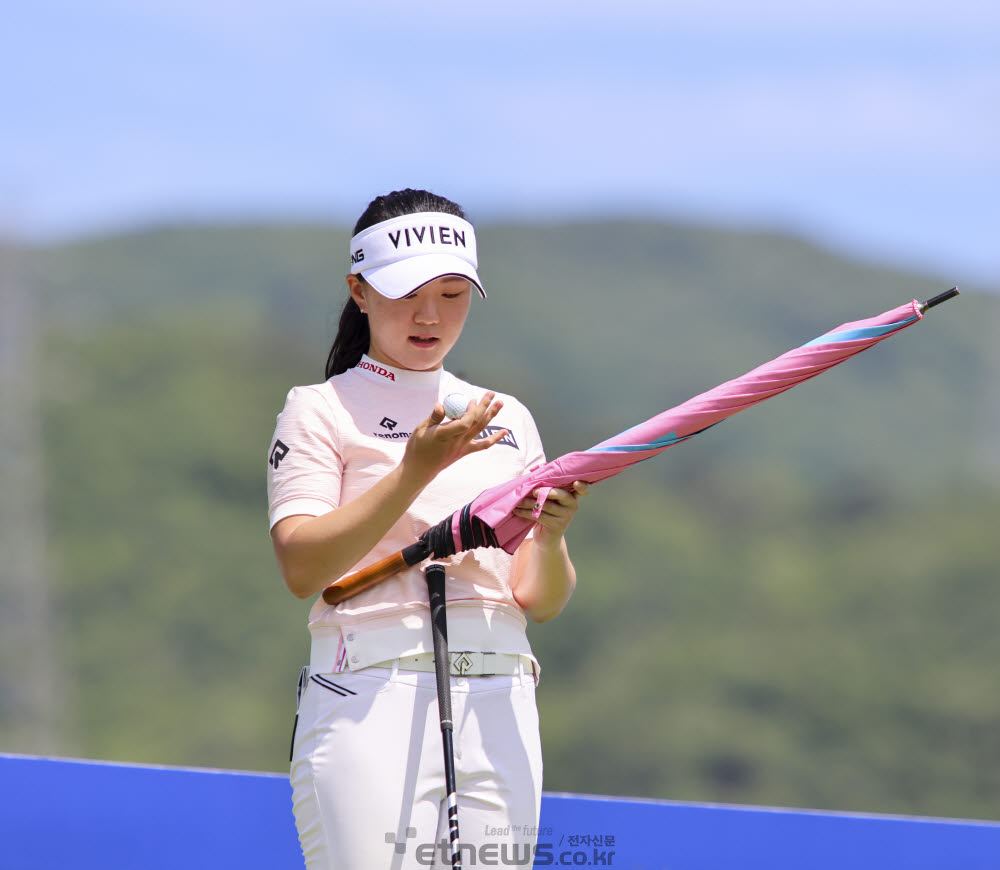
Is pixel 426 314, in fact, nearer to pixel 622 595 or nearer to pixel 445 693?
pixel 445 693

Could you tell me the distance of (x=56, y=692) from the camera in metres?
33.6

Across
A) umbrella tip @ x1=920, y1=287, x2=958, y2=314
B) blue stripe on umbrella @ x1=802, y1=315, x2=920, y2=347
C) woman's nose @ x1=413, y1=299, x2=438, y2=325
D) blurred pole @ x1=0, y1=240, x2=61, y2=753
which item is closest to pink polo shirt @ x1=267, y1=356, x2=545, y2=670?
woman's nose @ x1=413, y1=299, x2=438, y2=325

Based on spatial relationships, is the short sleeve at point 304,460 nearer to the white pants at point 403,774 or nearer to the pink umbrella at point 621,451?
the pink umbrella at point 621,451

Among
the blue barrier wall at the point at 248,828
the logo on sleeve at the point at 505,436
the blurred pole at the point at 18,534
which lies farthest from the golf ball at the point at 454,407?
the blurred pole at the point at 18,534

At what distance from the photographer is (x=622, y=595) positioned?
47656mm

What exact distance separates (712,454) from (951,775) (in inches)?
1160

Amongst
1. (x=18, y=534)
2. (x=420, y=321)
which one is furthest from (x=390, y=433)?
(x=18, y=534)

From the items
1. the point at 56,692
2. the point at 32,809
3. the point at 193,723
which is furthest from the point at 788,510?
the point at 32,809

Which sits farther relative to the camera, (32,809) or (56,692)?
(56,692)

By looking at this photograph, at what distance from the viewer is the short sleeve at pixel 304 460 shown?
7.60 feet

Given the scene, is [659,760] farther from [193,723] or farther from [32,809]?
[32,809]

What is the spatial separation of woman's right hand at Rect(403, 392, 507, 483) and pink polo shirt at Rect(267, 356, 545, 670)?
7.2 inches

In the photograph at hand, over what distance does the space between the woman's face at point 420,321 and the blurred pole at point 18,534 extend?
19210 millimetres

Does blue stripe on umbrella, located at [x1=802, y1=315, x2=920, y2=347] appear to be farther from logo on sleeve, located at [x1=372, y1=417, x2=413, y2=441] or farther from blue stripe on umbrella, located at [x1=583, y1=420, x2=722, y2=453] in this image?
logo on sleeve, located at [x1=372, y1=417, x2=413, y2=441]
